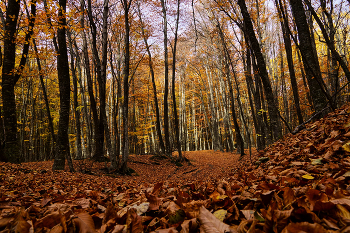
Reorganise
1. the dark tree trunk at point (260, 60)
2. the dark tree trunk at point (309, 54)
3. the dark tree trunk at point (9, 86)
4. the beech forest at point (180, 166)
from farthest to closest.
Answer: the dark tree trunk at point (9, 86), the dark tree trunk at point (260, 60), the dark tree trunk at point (309, 54), the beech forest at point (180, 166)

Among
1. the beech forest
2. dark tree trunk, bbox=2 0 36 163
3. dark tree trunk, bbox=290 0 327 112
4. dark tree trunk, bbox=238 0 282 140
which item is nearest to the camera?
the beech forest

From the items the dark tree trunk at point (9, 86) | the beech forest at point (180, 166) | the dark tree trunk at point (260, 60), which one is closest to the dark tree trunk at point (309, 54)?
the beech forest at point (180, 166)

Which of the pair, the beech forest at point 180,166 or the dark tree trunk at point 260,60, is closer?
the beech forest at point 180,166

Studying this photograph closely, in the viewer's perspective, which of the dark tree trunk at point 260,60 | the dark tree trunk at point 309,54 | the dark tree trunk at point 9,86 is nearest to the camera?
the dark tree trunk at point 309,54

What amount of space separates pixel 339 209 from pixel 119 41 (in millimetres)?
14233

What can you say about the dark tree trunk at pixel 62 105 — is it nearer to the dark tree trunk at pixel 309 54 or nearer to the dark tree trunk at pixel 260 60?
the dark tree trunk at pixel 260 60

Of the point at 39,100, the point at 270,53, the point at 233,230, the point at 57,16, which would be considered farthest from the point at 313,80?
the point at 39,100

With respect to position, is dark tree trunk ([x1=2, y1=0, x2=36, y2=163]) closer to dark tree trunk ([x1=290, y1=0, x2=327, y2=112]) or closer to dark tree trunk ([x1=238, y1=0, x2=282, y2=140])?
dark tree trunk ([x1=238, y1=0, x2=282, y2=140])

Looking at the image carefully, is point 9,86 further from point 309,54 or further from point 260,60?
point 309,54

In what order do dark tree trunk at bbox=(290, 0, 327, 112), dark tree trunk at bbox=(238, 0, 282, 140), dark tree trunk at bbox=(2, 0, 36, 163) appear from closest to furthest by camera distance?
dark tree trunk at bbox=(290, 0, 327, 112) < dark tree trunk at bbox=(238, 0, 282, 140) < dark tree trunk at bbox=(2, 0, 36, 163)

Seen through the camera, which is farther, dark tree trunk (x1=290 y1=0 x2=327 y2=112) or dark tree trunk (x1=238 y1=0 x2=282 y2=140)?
dark tree trunk (x1=238 y1=0 x2=282 y2=140)

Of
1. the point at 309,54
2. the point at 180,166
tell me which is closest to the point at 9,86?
the point at 180,166

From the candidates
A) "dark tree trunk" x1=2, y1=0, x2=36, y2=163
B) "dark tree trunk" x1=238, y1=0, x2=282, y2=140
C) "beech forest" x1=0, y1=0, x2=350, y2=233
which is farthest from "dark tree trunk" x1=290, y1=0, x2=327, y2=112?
"dark tree trunk" x1=2, y1=0, x2=36, y2=163

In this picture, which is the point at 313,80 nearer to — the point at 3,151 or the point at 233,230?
the point at 233,230
